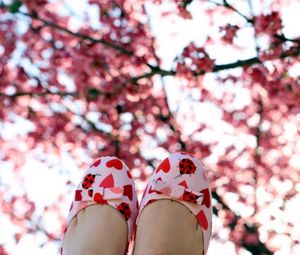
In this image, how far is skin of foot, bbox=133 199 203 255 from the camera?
Answer: 61.9 inches

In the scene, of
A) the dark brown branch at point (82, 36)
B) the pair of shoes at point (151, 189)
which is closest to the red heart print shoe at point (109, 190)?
the pair of shoes at point (151, 189)

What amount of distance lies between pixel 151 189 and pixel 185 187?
83mm

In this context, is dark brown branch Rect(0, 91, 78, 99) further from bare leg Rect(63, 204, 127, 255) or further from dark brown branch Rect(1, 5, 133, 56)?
bare leg Rect(63, 204, 127, 255)

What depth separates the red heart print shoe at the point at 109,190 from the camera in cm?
168

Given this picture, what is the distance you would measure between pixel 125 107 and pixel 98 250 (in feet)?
5.26

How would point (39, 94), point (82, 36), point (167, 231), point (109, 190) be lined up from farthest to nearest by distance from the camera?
point (39, 94)
point (82, 36)
point (109, 190)
point (167, 231)

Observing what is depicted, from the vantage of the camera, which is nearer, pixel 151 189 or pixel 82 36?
pixel 151 189

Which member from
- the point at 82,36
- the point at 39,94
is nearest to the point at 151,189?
the point at 82,36

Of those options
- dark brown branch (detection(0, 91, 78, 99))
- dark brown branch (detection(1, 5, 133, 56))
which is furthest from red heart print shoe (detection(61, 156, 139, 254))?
dark brown branch (detection(0, 91, 78, 99))

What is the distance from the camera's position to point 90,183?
5.70 ft

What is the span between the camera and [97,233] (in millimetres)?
1628

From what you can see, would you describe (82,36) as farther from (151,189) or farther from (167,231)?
(167,231)

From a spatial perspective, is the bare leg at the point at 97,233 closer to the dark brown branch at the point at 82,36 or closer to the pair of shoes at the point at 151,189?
the pair of shoes at the point at 151,189

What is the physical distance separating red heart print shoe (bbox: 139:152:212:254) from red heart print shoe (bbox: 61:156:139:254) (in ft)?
0.14
